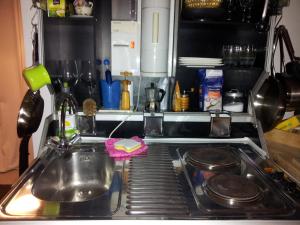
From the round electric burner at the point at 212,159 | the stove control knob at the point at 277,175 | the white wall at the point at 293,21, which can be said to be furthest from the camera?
the white wall at the point at 293,21

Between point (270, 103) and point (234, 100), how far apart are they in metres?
0.19

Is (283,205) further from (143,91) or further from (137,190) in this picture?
(143,91)

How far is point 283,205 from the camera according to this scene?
943 mm

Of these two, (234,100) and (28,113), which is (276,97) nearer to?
(234,100)

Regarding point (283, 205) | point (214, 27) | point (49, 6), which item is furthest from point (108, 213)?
point (214, 27)

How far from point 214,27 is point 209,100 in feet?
1.45

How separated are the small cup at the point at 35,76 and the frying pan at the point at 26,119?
0.51 ft

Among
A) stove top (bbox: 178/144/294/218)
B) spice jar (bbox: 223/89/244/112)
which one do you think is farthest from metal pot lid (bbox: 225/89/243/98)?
stove top (bbox: 178/144/294/218)

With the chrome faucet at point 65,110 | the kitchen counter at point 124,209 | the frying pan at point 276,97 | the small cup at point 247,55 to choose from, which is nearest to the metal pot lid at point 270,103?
the frying pan at point 276,97

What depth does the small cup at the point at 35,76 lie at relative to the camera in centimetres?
127

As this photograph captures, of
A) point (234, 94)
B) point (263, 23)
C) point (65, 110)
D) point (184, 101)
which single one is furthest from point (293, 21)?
point (65, 110)

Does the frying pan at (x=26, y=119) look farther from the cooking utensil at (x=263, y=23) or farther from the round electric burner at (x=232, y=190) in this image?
the cooking utensil at (x=263, y=23)

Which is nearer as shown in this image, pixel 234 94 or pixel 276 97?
pixel 276 97

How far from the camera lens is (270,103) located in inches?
56.6
